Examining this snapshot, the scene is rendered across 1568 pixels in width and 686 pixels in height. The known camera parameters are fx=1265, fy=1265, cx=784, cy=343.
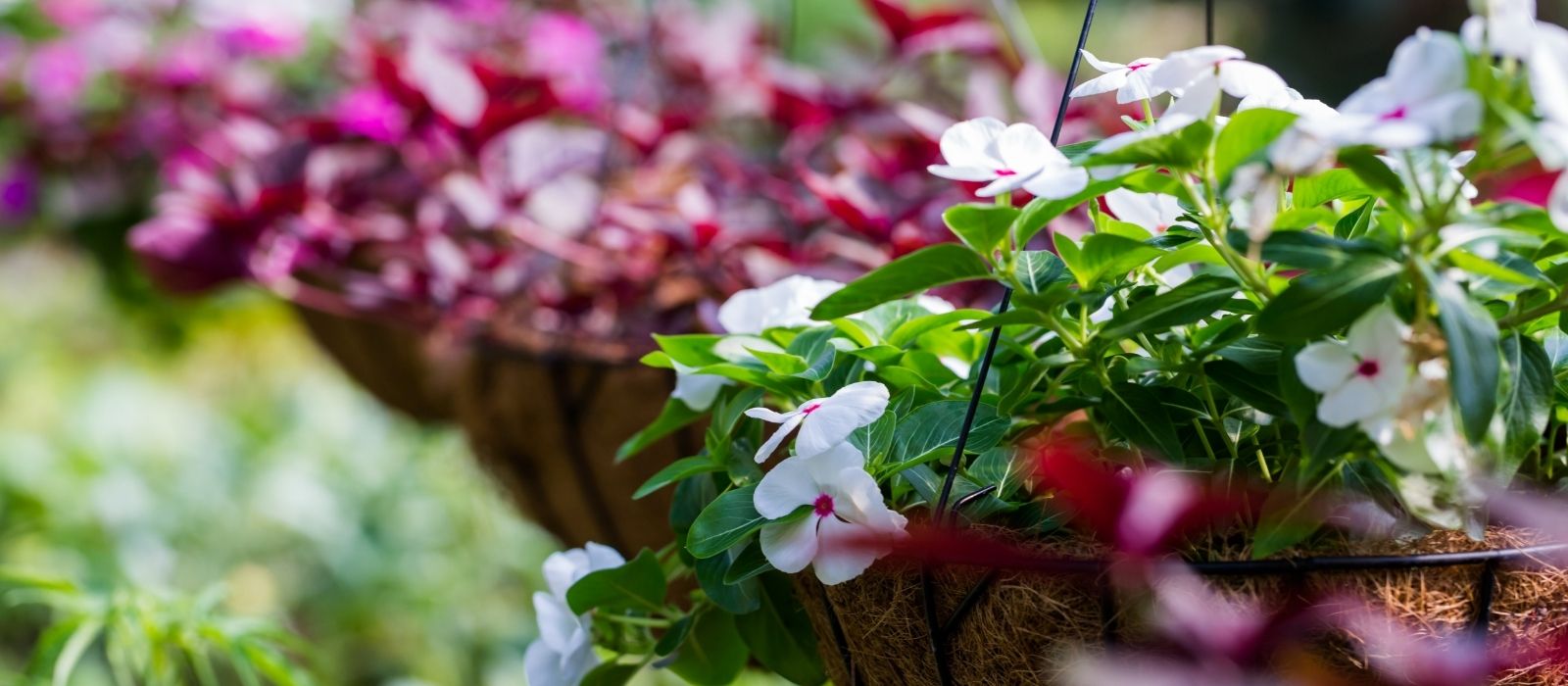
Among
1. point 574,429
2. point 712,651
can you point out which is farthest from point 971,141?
point 574,429

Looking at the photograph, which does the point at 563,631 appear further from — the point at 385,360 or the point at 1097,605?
the point at 385,360

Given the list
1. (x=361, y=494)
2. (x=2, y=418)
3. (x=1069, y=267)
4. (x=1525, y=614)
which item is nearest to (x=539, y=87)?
(x=1069, y=267)

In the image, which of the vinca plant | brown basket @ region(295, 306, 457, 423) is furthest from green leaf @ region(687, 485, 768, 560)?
brown basket @ region(295, 306, 457, 423)

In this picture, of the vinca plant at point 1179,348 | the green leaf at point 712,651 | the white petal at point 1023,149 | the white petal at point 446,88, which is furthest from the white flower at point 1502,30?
the white petal at point 446,88

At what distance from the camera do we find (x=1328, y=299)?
1.02 feet

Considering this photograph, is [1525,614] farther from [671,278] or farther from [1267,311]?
[671,278]

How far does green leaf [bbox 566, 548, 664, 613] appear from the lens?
453 mm

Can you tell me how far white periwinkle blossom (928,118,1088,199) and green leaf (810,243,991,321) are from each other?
0.02 metres

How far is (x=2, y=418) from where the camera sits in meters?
2.22

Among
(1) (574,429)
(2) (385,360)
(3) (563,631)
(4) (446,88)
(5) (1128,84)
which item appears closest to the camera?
(5) (1128,84)

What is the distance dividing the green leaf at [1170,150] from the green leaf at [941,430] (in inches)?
4.1

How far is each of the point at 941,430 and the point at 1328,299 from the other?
0.41 feet

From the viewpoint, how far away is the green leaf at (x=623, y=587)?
453 millimetres

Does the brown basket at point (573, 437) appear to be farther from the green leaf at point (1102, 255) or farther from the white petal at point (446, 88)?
the green leaf at point (1102, 255)
